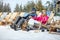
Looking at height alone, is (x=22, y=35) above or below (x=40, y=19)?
below

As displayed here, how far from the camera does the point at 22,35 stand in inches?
82.4

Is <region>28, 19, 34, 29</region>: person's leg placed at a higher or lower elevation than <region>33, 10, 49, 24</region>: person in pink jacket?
lower

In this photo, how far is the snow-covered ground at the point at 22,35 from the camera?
2022 mm

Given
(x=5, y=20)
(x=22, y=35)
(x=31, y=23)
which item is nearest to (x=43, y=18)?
(x=31, y=23)

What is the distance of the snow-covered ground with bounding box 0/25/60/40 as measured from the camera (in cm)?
202

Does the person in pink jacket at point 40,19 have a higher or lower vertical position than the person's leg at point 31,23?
higher

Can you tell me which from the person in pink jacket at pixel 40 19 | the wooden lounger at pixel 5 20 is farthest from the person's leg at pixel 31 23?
the wooden lounger at pixel 5 20

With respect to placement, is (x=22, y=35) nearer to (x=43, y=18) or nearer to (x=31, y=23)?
(x=31, y=23)

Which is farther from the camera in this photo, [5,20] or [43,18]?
[5,20]

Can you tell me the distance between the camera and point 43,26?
203cm

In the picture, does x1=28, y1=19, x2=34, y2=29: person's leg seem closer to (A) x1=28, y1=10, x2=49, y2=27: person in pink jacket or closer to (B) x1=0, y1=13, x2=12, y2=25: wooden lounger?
(A) x1=28, y1=10, x2=49, y2=27: person in pink jacket

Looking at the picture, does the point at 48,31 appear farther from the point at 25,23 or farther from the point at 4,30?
the point at 4,30

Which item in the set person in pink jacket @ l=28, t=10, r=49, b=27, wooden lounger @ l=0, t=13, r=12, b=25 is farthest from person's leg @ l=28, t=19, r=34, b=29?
wooden lounger @ l=0, t=13, r=12, b=25

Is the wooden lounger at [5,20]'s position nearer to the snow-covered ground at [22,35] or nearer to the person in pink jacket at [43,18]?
the snow-covered ground at [22,35]
